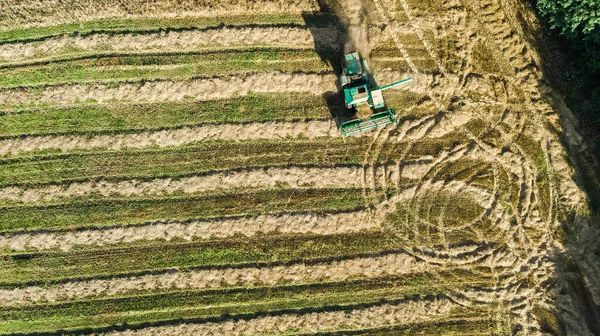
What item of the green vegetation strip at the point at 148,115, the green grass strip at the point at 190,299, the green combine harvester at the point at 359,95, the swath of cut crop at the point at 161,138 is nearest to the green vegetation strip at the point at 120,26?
the green combine harvester at the point at 359,95

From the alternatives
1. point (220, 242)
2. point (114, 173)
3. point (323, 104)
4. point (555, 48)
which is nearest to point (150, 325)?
point (220, 242)

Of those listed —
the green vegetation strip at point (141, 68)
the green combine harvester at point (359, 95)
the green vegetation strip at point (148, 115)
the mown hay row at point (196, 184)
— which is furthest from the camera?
the green vegetation strip at point (141, 68)

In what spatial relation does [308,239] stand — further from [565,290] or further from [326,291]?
[565,290]

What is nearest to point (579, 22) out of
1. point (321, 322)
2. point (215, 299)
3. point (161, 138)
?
point (321, 322)

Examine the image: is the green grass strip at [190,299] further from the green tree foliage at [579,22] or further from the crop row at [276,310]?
the green tree foliage at [579,22]

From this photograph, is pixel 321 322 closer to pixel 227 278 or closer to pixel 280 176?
pixel 227 278

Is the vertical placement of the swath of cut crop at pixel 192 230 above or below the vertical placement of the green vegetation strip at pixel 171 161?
below

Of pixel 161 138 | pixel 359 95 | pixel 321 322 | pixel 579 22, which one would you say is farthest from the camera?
pixel 161 138
